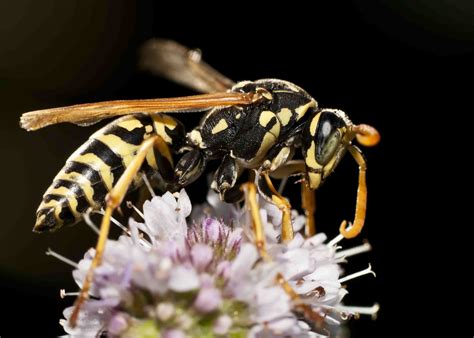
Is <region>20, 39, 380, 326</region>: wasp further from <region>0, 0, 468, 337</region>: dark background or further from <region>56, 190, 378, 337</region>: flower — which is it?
<region>0, 0, 468, 337</region>: dark background

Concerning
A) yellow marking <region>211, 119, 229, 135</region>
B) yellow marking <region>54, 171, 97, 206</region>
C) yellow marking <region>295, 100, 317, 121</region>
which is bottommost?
yellow marking <region>54, 171, 97, 206</region>

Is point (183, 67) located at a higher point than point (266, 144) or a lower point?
higher

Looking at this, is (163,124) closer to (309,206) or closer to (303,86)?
(309,206)

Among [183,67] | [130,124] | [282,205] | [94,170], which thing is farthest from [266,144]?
[183,67]

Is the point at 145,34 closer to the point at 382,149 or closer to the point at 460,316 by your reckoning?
the point at 382,149

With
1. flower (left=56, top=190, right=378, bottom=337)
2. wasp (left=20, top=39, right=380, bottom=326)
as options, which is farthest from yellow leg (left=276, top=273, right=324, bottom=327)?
wasp (left=20, top=39, right=380, bottom=326)
